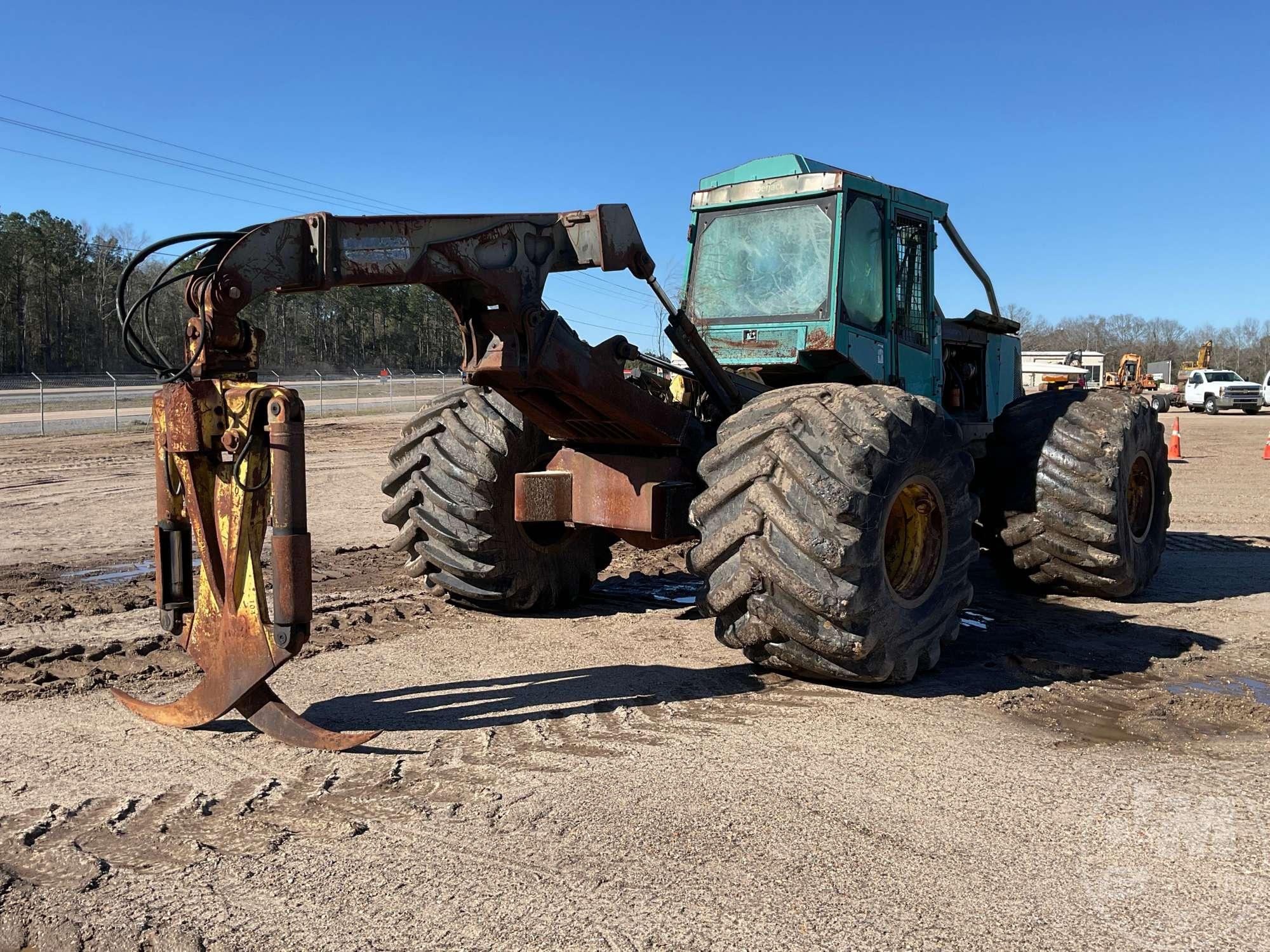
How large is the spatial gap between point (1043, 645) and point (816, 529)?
7.88 feet

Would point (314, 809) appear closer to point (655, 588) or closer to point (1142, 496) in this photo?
point (655, 588)

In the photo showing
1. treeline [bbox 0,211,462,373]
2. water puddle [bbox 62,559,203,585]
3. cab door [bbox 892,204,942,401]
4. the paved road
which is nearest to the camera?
cab door [bbox 892,204,942,401]

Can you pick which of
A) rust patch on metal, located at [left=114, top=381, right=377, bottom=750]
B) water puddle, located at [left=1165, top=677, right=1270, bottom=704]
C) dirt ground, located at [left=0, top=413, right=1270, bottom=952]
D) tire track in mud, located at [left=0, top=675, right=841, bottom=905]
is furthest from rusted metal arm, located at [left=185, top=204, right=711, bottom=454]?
water puddle, located at [left=1165, top=677, right=1270, bottom=704]

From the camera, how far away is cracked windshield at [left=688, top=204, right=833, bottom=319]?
252 inches

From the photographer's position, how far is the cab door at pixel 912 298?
22.3 ft

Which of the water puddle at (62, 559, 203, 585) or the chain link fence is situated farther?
the chain link fence

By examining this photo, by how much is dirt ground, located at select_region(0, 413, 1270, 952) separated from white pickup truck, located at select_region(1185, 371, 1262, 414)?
121ft

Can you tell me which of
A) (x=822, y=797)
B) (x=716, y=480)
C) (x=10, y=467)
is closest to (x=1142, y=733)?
(x=822, y=797)

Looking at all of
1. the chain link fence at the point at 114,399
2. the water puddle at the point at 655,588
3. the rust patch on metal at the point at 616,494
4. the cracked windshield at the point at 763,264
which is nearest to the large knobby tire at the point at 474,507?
the rust patch on metal at the point at 616,494

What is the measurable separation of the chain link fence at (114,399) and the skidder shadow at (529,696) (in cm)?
840

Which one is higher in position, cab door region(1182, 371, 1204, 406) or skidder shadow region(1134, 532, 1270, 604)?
cab door region(1182, 371, 1204, 406)

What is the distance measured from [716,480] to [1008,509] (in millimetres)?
3214

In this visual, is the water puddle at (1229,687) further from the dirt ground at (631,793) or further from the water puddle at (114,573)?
the water puddle at (114,573)

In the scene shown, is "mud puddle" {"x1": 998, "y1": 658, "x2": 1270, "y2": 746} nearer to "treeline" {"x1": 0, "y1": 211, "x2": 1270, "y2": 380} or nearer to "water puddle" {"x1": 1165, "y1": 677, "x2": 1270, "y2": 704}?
"water puddle" {"x1": 1165, "y1": 677, "x2": 1270, "y2": 704}
